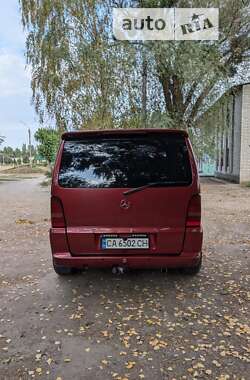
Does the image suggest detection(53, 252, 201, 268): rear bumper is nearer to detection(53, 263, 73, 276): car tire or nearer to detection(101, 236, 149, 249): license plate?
detection(101, 236, 149, 249): license plate

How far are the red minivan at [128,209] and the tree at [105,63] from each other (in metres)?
9.04

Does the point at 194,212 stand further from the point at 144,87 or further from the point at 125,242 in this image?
the point at 144,87

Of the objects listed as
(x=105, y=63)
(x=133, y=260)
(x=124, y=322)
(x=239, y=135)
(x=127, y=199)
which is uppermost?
(x=105, y=63)

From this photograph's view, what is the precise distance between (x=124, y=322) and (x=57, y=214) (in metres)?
1.27

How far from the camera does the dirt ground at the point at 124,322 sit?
2.80m

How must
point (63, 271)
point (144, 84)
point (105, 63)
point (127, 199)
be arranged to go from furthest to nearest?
point (144, 84)
point (105, 63)
point (63, 271)
point (127, 199)

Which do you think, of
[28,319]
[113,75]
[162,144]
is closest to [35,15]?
[113,75]

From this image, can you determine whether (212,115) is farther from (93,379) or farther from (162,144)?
(93,379)

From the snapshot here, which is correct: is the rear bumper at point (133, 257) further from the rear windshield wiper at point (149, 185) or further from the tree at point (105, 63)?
the tree at point (105, 63)

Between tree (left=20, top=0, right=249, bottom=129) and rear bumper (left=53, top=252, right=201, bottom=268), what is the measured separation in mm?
9453

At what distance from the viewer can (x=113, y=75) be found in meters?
12.4

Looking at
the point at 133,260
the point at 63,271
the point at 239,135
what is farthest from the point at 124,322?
the point at 239,135

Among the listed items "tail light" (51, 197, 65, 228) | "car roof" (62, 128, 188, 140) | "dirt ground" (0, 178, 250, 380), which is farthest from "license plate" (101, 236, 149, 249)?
"car roof" (62, 128, 188, 140)

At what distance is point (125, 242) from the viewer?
395cm
